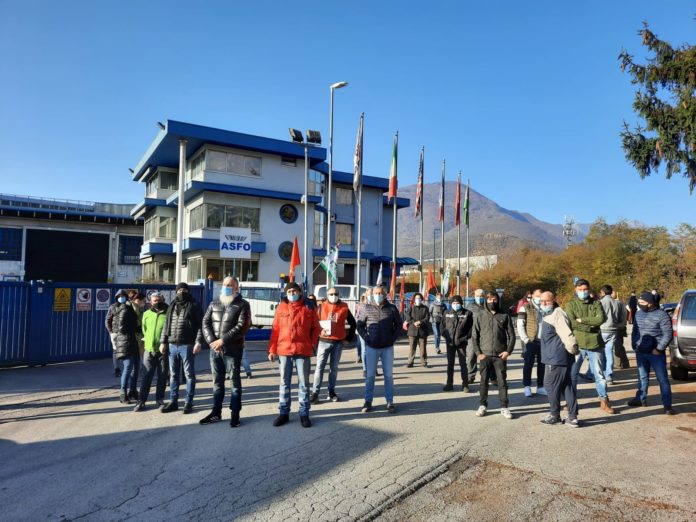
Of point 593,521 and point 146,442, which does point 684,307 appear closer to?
point 593,521

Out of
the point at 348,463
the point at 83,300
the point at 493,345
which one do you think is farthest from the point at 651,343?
the point at 83,300

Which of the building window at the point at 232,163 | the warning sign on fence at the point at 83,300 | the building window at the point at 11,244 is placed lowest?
the warning sign on fence at the point at 83,300

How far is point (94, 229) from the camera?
4991 cm

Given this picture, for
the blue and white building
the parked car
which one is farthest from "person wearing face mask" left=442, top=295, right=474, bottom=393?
the blue and white building

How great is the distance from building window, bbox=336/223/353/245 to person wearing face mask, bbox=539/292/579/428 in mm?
35378

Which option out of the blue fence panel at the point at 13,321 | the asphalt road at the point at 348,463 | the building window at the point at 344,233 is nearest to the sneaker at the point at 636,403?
the asphalt road at the point at 348,463

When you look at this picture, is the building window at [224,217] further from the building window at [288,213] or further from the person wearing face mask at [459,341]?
the person wearing face mask at [459,341]

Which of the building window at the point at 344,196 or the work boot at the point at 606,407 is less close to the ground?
the building window at the point at 344,196

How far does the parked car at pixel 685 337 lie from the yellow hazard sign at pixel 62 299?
13.7 metres

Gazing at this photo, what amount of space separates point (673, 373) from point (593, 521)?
8285 mm

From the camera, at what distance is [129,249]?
2030 inches

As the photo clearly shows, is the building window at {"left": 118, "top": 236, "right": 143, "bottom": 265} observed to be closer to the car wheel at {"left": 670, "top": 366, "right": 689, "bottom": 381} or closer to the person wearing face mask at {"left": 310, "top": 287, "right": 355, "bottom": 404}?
the person wearing face mask at {"left": 310, "top": 287, "right": 355, "bottom": 404}

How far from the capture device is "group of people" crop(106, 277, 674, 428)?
664 centimetres

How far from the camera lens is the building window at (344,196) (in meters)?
42.4
